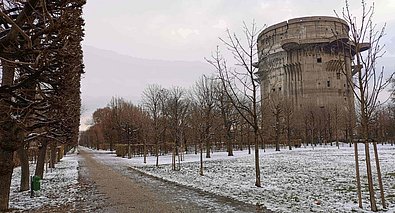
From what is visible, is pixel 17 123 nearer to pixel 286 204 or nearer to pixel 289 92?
pixel 286 204

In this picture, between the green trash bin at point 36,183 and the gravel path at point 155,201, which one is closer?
the gravel path at point 155,201

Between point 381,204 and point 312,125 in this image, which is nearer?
point 381,204

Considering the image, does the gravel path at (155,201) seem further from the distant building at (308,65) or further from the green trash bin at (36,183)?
the distant building at (308,65)

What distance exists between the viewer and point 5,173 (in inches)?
443

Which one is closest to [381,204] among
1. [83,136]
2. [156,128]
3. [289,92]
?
[156,128]

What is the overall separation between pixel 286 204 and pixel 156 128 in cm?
2792

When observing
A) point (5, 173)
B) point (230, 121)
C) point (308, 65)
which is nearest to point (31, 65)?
point (5, 173)

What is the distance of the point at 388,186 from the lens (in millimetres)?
Result: 13914

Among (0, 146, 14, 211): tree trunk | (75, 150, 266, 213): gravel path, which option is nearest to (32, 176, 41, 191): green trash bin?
(75, 150, 266, 213): gravel path

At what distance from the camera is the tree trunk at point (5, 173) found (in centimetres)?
1117

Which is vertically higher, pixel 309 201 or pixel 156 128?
pixel 156 128

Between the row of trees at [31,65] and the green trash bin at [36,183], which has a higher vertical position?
the row of trees at [31,65]

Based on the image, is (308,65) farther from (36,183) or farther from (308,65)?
(36,183)

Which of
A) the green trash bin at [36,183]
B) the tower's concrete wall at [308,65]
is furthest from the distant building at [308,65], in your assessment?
the green trash bin at [36,183]
